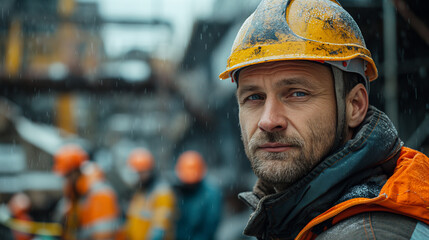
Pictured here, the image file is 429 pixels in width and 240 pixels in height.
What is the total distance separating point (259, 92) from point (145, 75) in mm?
10091

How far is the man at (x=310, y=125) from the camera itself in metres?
1.42

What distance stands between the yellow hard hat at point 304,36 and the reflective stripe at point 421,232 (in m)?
0.73

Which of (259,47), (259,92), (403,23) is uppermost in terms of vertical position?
(403,23)

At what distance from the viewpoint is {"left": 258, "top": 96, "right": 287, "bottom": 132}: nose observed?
1.63 m

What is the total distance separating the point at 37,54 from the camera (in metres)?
22.0

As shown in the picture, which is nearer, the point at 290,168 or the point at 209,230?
the point at 290,168

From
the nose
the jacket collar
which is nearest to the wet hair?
the jacket collar

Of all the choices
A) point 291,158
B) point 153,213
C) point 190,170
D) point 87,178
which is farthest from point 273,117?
point 87,178

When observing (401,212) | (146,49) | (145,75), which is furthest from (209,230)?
(146,49)

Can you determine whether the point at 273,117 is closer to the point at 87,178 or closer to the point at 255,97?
the point at 255,97

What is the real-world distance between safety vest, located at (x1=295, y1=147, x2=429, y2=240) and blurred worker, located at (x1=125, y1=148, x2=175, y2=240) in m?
Result: 4.02

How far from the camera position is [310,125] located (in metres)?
1.62

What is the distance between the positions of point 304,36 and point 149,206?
453cm

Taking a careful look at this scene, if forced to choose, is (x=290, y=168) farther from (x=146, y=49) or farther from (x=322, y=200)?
(x=146, y=49)
